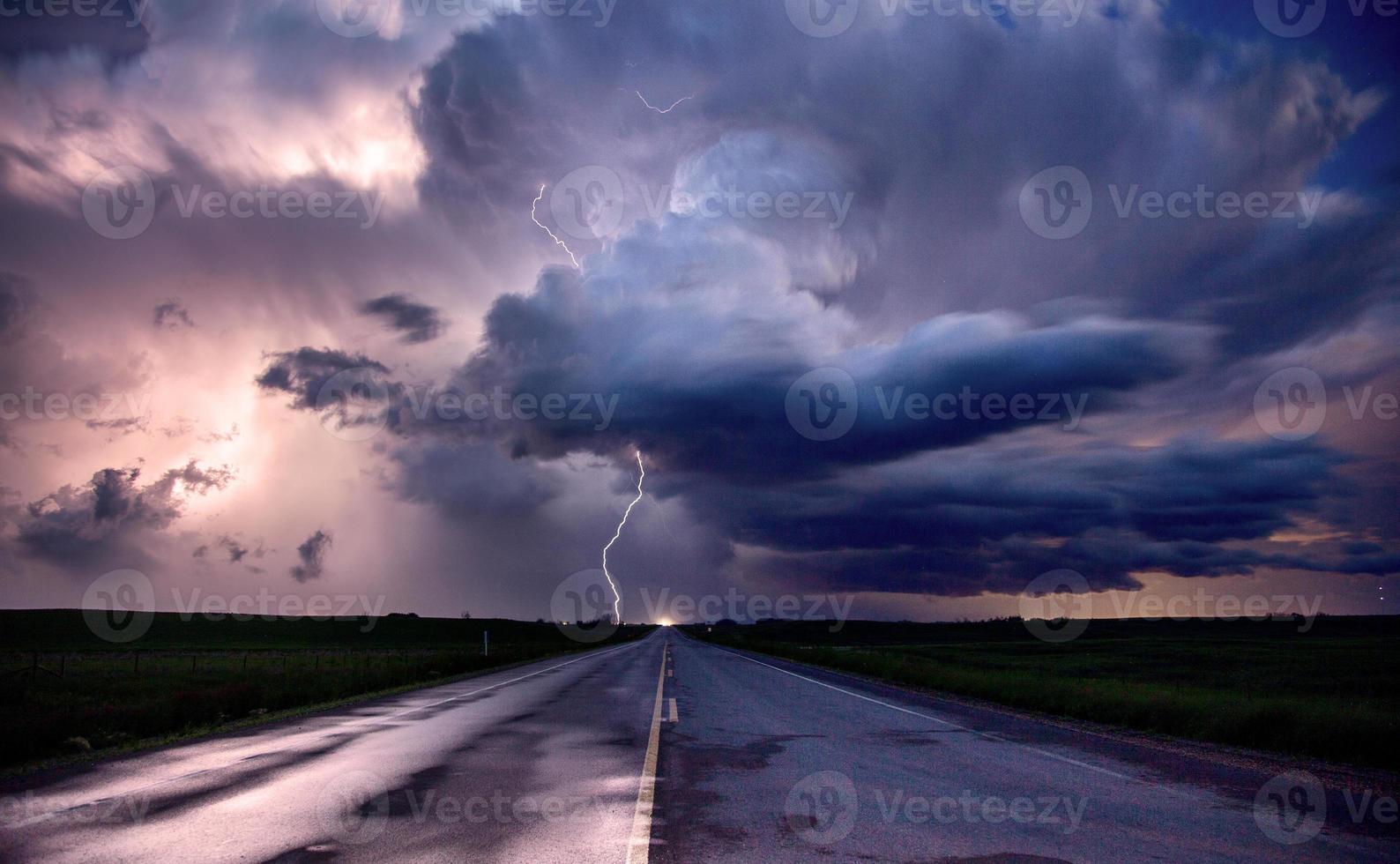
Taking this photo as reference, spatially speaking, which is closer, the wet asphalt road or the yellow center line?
the yellow center line

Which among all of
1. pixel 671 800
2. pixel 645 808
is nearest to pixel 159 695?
pixel 671 800

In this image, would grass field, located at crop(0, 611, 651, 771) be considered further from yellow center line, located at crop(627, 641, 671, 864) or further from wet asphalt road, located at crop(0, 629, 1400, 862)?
yellow center line, located at crop(627, 641, 671, 864)

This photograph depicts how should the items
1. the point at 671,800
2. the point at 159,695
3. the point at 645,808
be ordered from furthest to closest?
the point at 159,695 → the point at 671,800 → the point at 645,808

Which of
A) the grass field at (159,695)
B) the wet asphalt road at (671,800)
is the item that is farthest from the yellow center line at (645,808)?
the grass field at (159,695)

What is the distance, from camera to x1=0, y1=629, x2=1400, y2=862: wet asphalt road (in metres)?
5.95

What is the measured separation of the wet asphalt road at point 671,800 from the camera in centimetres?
595

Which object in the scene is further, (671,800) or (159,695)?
(159,695)

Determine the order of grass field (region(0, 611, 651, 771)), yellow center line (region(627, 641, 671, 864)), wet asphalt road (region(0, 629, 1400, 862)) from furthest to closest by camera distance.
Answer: grass field (region(0, 611, 651, 771))
wet asphalt road (region(0, 629, 1400, 862))
yellow center line (region(627, 641, 671, 864))

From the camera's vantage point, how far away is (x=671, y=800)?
7.63 metres

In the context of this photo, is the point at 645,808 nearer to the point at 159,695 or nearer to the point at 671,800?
Answer: the point at 671,800

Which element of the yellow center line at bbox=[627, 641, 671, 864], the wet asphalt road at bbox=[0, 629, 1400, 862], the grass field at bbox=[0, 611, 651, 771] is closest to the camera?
the yellow center line at bbox=[627, 641, 671, 864]

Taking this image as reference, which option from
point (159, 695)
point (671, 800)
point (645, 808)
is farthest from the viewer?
point (159, 695)

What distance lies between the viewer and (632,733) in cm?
1267

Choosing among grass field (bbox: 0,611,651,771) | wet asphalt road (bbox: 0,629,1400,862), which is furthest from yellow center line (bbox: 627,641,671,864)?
grass field (bbox: 0,611,651,771)
